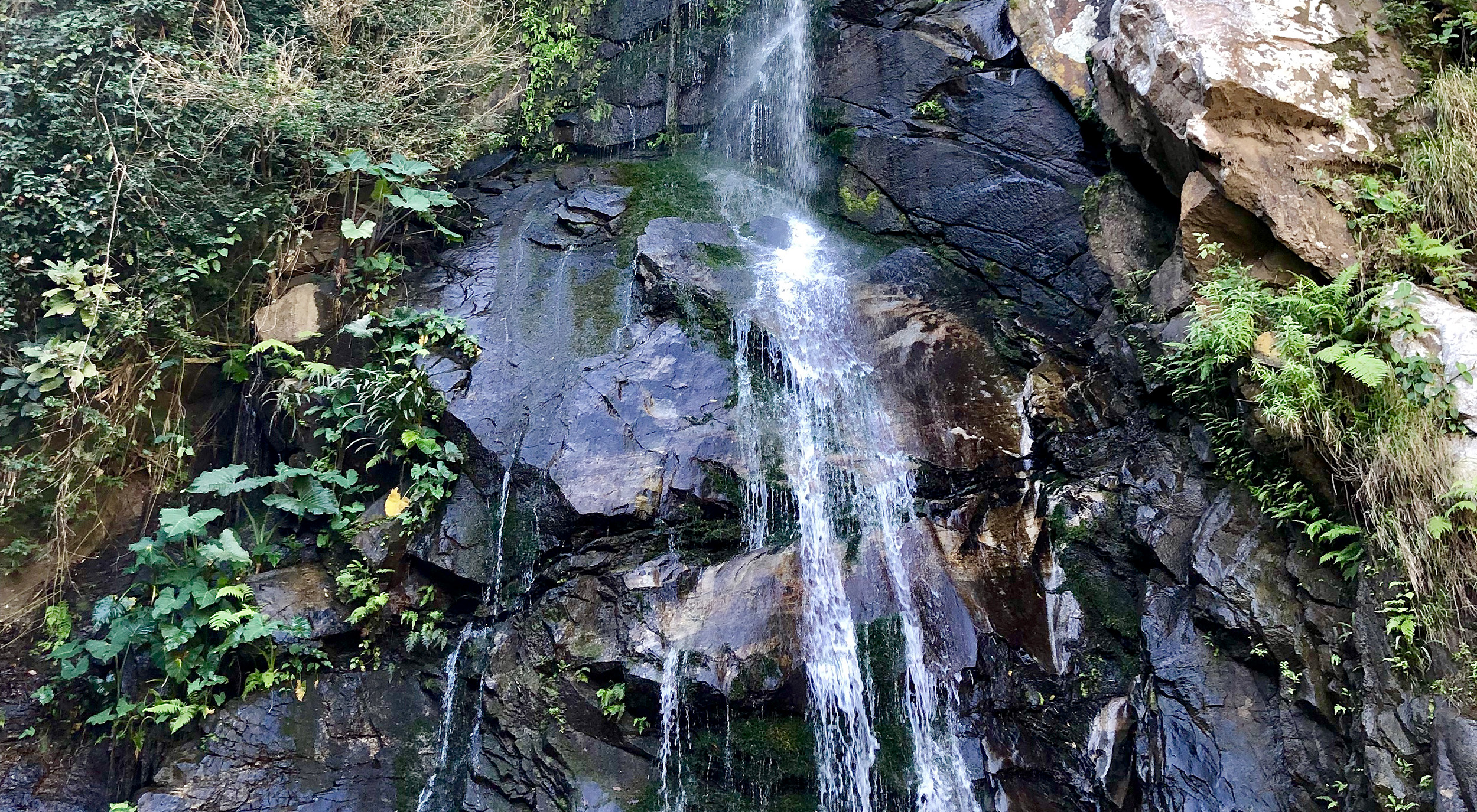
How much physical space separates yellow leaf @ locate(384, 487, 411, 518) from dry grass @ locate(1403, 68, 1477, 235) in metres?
7.37

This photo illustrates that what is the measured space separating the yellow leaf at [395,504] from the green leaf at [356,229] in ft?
8.13

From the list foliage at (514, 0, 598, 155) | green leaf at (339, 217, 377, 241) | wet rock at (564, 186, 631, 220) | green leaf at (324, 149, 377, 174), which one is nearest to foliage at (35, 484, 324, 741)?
green leaf at (339, 217, 377, 241)

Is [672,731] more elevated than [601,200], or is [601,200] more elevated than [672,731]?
[601,200]

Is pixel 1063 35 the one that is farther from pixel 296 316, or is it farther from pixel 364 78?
pixel 296 316

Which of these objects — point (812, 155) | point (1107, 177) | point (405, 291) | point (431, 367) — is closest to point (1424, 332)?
point (1107, 177)

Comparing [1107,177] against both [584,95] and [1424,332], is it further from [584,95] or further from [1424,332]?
[584,95]

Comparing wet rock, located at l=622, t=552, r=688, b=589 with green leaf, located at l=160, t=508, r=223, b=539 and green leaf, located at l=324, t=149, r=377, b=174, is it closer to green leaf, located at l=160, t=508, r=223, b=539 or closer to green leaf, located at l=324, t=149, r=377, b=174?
green leaf, located at l=160, t=508, r=223, b=539

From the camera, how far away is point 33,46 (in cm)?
671

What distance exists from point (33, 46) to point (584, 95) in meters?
5.36

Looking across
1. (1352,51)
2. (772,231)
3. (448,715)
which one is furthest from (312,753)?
(1352,51)

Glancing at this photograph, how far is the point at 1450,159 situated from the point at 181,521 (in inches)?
345

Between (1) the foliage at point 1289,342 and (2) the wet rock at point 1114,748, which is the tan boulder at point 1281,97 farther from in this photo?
(2) the wet rock at point 1114,748

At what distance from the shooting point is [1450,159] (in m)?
5.19

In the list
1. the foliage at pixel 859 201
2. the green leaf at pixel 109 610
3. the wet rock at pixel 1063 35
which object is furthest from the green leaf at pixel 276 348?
the wet rock at pixel 1063 35
